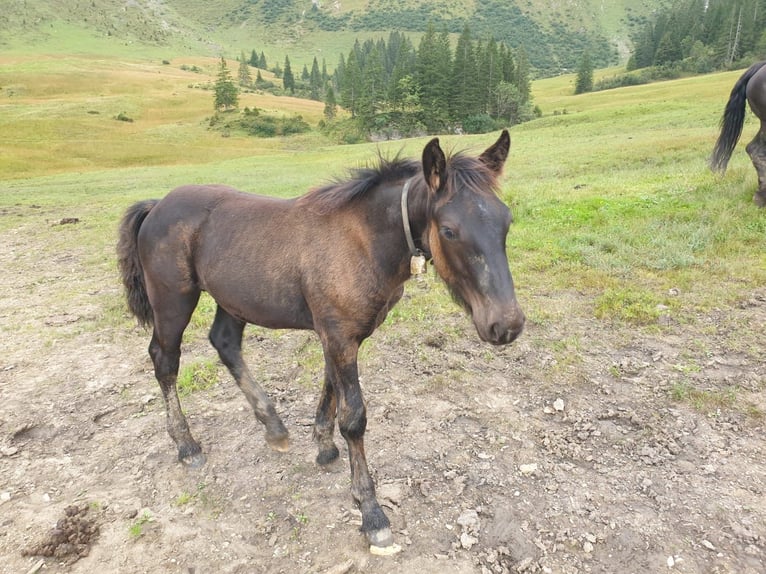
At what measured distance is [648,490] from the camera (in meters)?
3.55

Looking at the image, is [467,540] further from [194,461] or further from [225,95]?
[225,95]

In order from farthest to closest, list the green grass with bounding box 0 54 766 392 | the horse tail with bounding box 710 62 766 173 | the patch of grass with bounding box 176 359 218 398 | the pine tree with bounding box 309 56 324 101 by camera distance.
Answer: the pine tree with bounding box 309 56 324 101 → the horse tail with bounding box 710 62 766 173 → the green grass with bounding box 0 54 766 392 → the patch of grass with bounding box 176 359 218 398

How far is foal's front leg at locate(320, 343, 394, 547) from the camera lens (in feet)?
11.0

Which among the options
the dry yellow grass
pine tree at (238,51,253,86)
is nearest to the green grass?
the dry yellow grass

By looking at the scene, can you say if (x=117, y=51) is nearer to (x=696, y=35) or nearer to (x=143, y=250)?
(x=696, y=35)

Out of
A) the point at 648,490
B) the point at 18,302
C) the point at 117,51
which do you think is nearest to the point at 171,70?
the point at 117,51

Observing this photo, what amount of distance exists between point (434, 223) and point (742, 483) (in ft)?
10.3

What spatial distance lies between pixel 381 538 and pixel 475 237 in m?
2.22

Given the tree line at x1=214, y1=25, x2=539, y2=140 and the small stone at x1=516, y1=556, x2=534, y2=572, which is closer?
the small stone at x1=516, y1=556, x2=534, y2=572

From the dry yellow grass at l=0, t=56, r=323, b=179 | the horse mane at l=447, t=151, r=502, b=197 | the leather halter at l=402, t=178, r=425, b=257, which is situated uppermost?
the horse mane at l=447, t=151, r=502, b=197

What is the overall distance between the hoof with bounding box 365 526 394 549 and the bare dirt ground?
123 mm

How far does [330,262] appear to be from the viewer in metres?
3.43

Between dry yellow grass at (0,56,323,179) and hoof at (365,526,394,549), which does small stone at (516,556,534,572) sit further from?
dry yellow grass at (0,56,323,179)

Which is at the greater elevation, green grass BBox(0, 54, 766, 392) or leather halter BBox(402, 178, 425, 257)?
leather halter BBox(402, 178, 425, 257)
